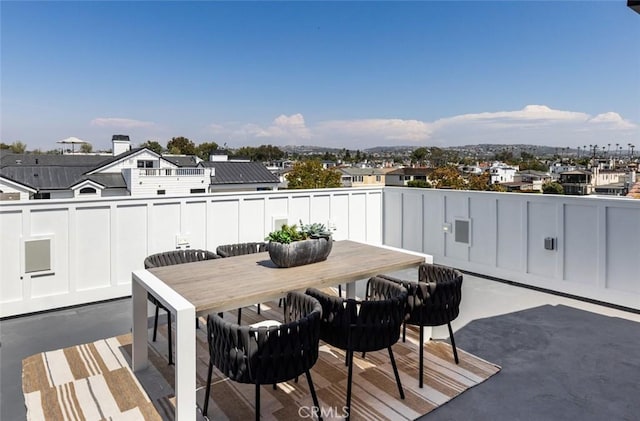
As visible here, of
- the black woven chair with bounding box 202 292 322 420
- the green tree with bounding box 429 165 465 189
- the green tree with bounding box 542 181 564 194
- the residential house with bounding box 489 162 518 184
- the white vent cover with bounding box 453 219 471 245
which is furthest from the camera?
the residential house with bounding box 489 162 518 184

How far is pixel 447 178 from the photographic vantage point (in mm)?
33719

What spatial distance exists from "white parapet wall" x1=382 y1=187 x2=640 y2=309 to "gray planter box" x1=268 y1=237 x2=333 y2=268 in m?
2.68

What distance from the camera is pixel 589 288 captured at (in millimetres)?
4004

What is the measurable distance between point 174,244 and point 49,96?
74.1 ft

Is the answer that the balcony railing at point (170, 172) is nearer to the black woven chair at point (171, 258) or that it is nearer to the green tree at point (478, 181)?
the black woven chair at point (171, 258)

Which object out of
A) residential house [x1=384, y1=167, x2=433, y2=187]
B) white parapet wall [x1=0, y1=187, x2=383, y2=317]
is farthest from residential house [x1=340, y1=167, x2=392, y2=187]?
white parapet wall [x1=0, y1=187, x2=383, y2=317]

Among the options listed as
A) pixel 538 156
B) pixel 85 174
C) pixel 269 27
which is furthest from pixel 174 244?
pixel 538 156

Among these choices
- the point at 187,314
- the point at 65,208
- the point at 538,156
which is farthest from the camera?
the point at 538,156

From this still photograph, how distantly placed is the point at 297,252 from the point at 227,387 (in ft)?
3.05

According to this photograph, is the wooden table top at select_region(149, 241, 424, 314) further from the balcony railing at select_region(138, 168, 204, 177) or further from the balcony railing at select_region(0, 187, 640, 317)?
the balcony railing at select_region(138, 168, 204, 177)

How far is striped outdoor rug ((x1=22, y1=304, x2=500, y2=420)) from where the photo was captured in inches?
85.6

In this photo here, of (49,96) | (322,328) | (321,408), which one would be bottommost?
(321,408)

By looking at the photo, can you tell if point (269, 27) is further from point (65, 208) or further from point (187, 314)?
point (187, 314)

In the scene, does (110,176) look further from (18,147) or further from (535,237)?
(535,237)
